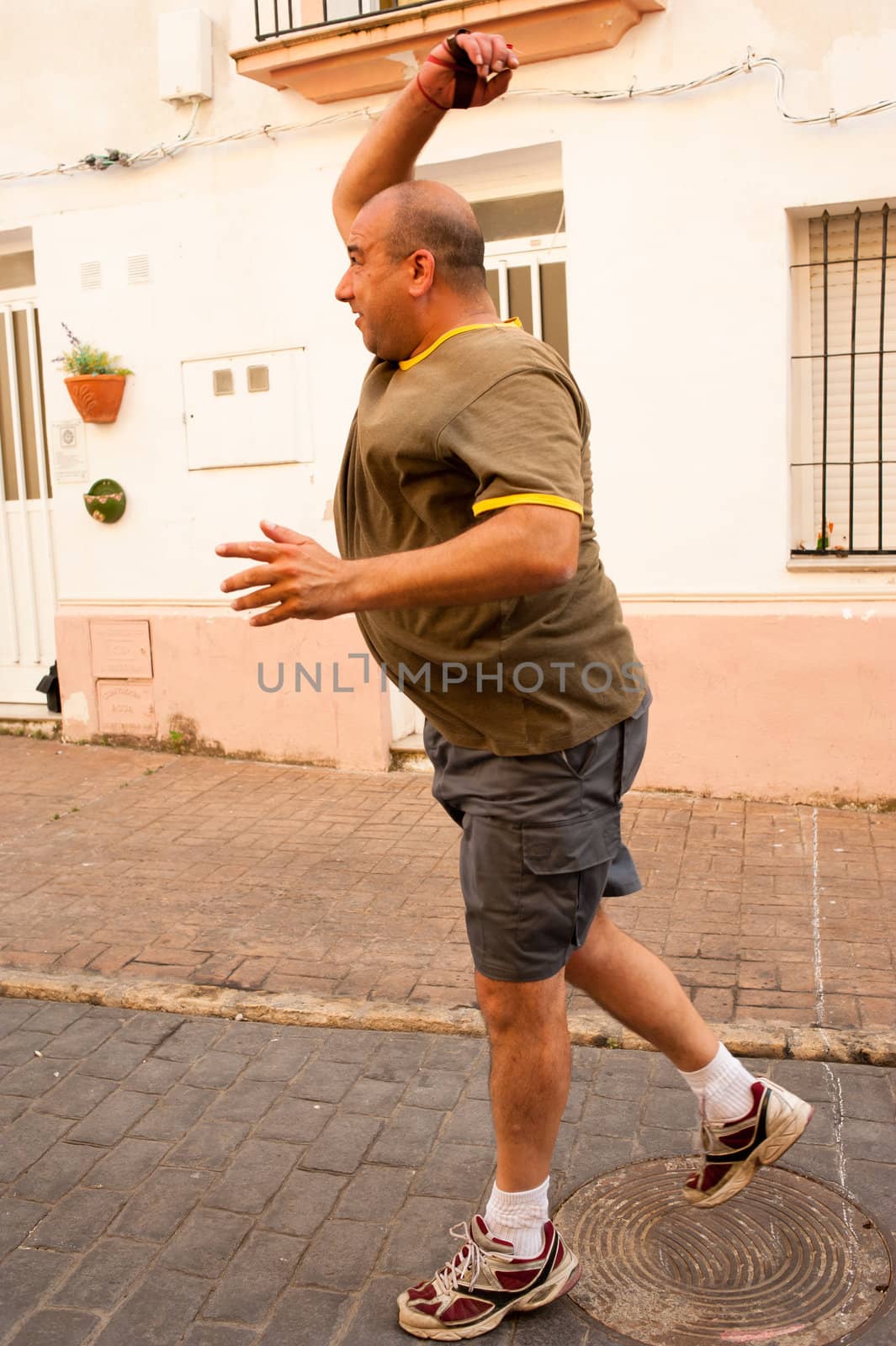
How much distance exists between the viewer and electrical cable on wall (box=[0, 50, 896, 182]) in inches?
236

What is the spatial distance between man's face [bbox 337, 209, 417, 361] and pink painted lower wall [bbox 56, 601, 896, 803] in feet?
13.5

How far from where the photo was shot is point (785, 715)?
20.9 ft

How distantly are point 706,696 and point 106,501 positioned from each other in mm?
3841

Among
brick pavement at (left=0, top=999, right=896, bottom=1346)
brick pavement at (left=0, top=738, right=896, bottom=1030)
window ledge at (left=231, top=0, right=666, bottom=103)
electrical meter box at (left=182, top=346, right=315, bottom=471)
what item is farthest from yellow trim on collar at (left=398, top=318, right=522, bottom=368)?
electrical meter box at (left=182, top=346, right=315, bottom=471)

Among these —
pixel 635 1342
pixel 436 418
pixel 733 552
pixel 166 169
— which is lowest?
pixel 635 1342

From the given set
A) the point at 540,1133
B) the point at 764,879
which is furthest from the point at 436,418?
the point at 764,879

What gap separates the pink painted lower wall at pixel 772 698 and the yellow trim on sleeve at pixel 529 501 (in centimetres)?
427

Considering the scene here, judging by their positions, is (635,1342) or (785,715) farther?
(785,715)

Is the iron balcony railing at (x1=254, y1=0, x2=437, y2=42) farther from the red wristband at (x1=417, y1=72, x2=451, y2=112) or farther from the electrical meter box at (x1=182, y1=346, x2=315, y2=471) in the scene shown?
the red wristband at (x1=417, y1=72, x2=451, y2=112)

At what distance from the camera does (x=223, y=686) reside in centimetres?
774

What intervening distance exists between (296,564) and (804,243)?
4.94 metres

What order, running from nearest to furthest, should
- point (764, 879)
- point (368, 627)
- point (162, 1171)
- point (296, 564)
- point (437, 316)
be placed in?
point (296, 564), point (437, 316), point (368, 627), point (162, 1171), point (764, 879)

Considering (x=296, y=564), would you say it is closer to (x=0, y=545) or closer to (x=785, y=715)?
(x=785, y=715)

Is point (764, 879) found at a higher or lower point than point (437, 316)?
lower
